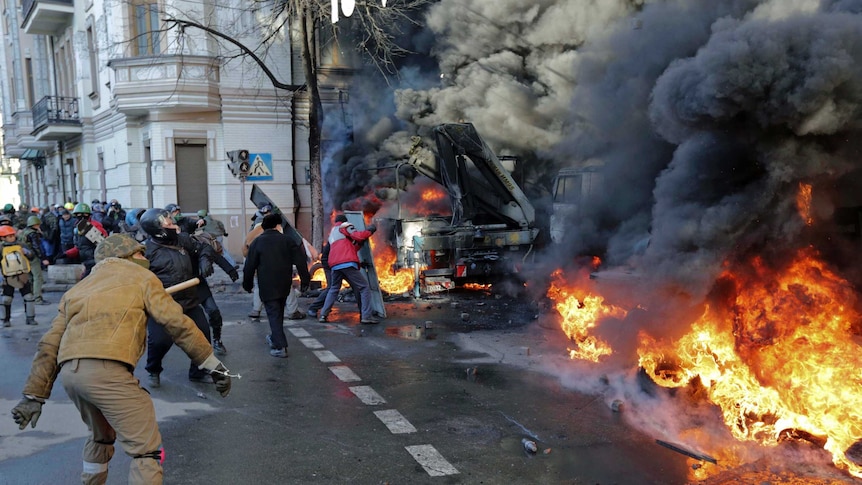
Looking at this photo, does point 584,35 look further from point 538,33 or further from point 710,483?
point 710,483

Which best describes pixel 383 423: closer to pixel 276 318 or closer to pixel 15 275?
pixel 276 318

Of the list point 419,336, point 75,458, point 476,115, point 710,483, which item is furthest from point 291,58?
point 710,483

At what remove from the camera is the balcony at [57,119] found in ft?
73.3

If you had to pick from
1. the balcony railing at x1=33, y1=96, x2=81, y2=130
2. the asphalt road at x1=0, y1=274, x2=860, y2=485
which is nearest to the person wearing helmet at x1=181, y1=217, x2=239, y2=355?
the asphalt road at x1=0, y1=274, x2=860, y2=485

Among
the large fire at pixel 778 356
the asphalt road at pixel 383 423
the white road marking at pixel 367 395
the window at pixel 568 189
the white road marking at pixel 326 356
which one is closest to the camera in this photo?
the asphalt road at pixel 383 423

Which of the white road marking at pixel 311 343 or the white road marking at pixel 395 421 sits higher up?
the white road marking at pixel 395 421

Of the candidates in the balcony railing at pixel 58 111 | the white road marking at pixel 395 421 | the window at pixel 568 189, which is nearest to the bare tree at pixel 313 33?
the window at pixel 568 189

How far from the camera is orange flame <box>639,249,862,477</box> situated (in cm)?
502

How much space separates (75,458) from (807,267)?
19.4ft

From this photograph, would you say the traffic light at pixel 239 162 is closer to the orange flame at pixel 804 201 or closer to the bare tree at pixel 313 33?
the bare tree at pixel 313 33

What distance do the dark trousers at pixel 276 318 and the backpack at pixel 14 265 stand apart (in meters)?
4.35

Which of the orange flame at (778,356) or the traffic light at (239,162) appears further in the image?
the traffic light at (239,162)

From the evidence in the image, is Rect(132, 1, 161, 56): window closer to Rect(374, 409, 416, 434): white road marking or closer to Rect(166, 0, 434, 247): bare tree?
Rect(166, 0, 434, 247): bare tree

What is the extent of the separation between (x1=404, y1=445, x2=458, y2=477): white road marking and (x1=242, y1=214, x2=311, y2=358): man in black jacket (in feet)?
10.7
